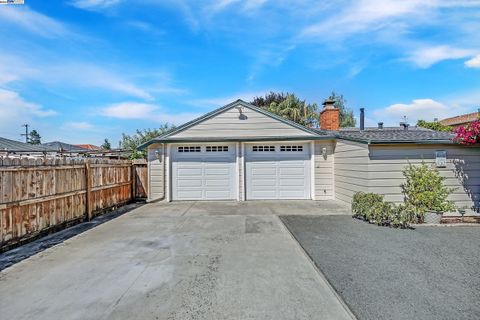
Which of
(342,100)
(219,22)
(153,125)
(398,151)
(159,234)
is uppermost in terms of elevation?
(342,100)

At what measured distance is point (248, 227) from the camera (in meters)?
6.00

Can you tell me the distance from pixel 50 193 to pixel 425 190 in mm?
9548

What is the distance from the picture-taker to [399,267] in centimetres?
363

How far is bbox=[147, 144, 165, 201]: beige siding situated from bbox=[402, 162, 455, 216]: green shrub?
856cm

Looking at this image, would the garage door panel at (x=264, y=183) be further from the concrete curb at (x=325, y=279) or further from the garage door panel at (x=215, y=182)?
the concrete curb at (x=325, y=279)

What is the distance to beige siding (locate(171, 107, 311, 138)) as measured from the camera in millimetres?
10109

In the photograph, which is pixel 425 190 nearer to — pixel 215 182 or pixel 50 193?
pixel 215 182

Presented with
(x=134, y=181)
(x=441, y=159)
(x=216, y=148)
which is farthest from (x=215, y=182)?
(x=441, y=159)

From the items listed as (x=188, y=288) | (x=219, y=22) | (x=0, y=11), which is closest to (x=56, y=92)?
(x=0, y=11)

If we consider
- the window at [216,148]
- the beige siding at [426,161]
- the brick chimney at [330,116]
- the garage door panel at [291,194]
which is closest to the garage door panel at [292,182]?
the garage door panel at [291,194]

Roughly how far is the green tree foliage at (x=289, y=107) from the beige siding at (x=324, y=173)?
9637 mm

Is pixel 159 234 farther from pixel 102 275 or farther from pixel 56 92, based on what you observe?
pixel 56 92

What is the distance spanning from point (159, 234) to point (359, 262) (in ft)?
13.3

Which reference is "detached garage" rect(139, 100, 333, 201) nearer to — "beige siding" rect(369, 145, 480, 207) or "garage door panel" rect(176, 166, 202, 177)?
"garage door panel" rect(176, 166, 202, 177)
